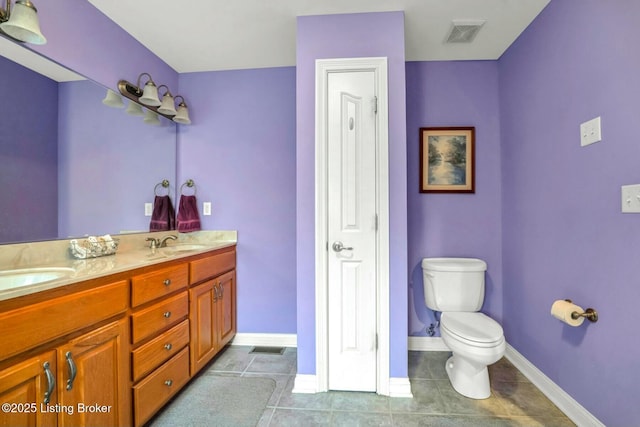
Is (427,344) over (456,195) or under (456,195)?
under

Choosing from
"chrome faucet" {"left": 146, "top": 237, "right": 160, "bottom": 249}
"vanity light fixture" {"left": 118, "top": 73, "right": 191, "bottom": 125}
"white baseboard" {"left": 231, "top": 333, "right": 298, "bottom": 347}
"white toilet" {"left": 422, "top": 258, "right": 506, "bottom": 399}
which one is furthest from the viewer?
"white baseboard" {"left": 231, "top": 333, "right": 298, "bottom": 347}

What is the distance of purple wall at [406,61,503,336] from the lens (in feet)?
7.39

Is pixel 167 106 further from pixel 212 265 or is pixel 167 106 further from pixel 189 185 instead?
pixel 212 265

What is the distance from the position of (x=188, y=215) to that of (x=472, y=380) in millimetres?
Result: 2406

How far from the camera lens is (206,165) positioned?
2439 millimetres

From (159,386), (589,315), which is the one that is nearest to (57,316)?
(159,386)

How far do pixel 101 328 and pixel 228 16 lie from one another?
1.92m

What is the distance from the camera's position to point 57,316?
3.19ft

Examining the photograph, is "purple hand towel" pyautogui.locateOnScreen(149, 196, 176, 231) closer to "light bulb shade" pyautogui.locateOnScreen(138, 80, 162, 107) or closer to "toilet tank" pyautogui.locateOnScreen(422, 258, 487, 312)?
"light bulb shade" pyautogui.locateOnScreen(138, 80, 162, 107)

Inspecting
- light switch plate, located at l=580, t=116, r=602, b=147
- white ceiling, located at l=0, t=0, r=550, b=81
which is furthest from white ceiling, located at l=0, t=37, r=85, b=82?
light switch plate, located at l=580, t=116, r=602, b=147

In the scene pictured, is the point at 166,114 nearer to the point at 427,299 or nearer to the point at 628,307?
the point at 427,299

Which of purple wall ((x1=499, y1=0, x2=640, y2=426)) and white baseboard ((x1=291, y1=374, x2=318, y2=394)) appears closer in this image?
purple wall ((x1=499, y1=0, x2=640, y2=426))

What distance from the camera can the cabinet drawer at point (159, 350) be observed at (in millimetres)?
1324

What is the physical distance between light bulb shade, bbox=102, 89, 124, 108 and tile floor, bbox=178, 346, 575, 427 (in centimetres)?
202
